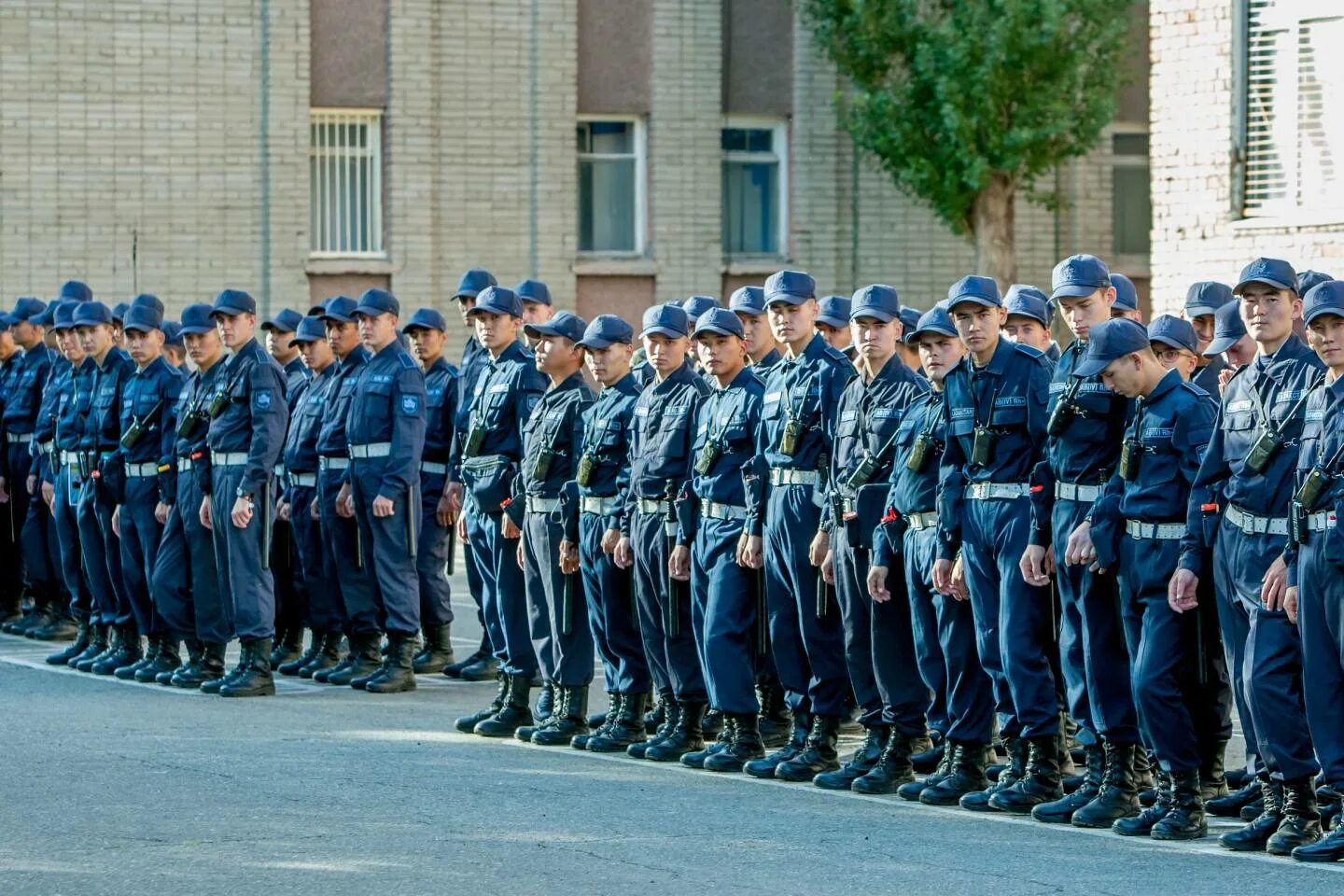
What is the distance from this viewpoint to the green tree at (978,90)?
25.9 m

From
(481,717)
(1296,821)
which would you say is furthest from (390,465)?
(1296,821)

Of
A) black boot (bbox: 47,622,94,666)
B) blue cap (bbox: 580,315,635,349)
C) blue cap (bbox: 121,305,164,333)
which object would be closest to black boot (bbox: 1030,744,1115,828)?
blue cap (bbox: 580,315,635,349)

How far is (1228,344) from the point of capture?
11070 millimetres

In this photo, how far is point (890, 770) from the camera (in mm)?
11312

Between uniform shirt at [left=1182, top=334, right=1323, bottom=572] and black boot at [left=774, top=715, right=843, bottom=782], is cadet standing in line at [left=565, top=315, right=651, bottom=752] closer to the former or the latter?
→ black boot at [left=774, top=715, right=843, bottom=782]

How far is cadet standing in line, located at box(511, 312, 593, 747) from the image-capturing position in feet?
42.0

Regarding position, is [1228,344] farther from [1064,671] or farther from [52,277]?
[52,277]

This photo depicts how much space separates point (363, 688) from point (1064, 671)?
5661mm

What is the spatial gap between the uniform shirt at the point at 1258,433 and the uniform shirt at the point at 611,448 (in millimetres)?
3366

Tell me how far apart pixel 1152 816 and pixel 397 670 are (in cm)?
616

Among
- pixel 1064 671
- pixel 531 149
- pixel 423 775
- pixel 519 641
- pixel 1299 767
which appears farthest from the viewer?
pixel 531 149

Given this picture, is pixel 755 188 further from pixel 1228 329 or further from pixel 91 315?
pixel 1228 329

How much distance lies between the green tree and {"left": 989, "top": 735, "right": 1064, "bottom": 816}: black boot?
624 inches

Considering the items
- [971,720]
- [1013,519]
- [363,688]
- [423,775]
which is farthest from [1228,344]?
[363,688]
